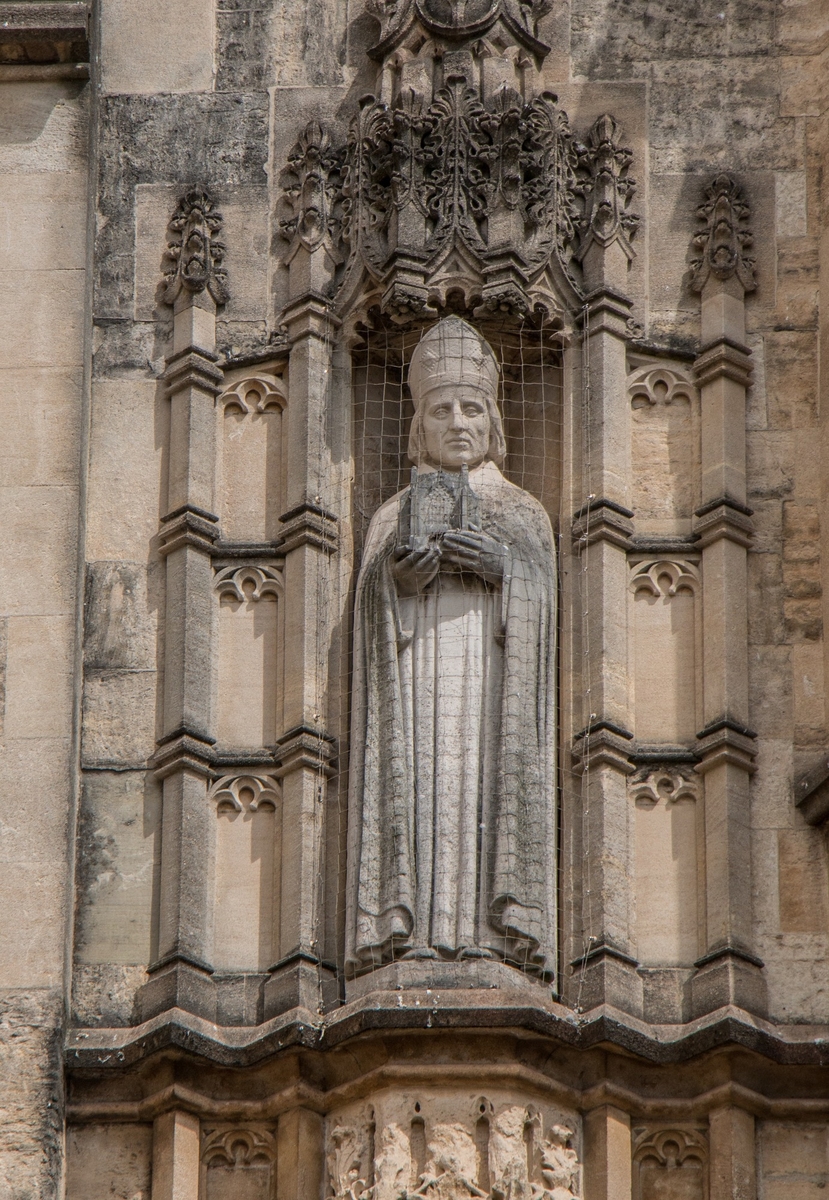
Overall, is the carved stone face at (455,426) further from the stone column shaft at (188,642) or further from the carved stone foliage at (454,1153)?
the carved stone foliage at (454,1153)

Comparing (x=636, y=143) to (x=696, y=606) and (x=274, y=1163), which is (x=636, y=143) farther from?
(x=274, y=1163)

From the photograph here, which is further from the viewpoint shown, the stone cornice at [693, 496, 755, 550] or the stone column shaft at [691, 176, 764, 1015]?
the stone cornice at [693, 496, 755, 550]

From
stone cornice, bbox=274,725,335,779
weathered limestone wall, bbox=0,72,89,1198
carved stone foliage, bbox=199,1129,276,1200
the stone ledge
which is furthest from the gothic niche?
weathered limestone wall, bbox=0,72,89,1198

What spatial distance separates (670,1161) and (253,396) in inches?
141

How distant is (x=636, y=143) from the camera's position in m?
13.3

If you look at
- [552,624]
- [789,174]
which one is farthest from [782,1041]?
[789,174]

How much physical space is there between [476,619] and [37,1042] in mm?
2326

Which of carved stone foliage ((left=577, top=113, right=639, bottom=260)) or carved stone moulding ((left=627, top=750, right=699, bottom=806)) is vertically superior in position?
carved stone foliage ((left=577, top=113, right=639, bottom=260))

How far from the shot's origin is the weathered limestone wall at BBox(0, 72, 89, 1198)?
11625 millimetres

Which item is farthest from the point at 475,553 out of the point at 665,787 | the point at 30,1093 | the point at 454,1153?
the point at 30,1093

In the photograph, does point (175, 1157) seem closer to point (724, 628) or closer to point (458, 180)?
point (724, 628)

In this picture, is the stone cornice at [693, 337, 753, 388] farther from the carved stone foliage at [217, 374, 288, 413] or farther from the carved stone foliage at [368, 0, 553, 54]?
the carved stone foliage at [217, 374, 288, 413]

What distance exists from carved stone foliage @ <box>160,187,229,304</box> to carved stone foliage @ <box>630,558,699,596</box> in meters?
2.08

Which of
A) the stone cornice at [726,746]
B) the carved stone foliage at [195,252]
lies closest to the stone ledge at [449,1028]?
the stone cornice at [726,746]
